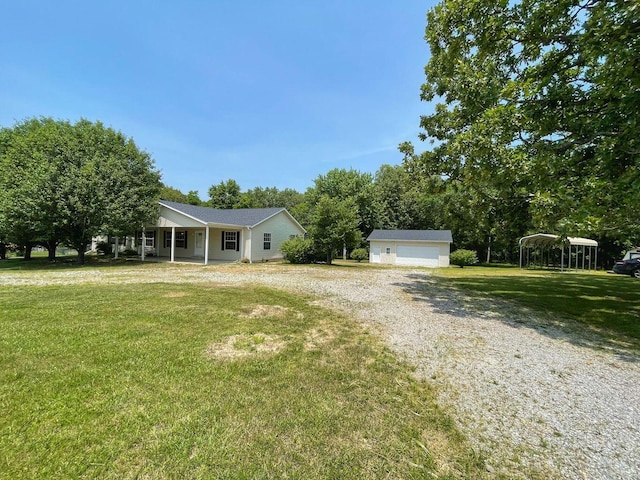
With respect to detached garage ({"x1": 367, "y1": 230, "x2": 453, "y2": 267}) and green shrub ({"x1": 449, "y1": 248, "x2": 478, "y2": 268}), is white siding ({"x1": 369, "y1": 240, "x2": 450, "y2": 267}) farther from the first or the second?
green shrub ({"x1": 449, "y1": 248, "x2": 478, "y2": 268})

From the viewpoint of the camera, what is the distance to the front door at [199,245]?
20.9 metres

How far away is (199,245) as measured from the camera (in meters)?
21.1

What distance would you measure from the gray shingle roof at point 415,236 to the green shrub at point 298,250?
8128mm

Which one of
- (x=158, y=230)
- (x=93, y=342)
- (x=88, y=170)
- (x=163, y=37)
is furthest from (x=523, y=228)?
(x=158, y=230)

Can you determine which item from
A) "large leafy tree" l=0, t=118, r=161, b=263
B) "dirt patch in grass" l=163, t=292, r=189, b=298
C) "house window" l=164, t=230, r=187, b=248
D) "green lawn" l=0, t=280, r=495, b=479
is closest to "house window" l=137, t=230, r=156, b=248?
"house window" l=164, t=230, r=187, b=248

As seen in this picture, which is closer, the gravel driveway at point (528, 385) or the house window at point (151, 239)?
the gravel driveway at point (528, 385)

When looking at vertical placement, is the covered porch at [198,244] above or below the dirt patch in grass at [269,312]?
above

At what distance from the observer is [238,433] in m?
2.41

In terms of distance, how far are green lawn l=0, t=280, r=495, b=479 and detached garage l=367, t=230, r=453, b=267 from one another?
21.1 m

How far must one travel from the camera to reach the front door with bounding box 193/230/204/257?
2094cm

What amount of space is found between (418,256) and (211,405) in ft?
78.8

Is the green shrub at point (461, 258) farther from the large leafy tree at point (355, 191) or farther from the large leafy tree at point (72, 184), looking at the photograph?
the large leafy tree at point (72, 184)

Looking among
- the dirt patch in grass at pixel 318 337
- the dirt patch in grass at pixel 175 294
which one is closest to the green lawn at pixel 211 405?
the dirt patch in grass at pixel 318 337

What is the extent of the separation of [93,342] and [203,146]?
23023 mm
